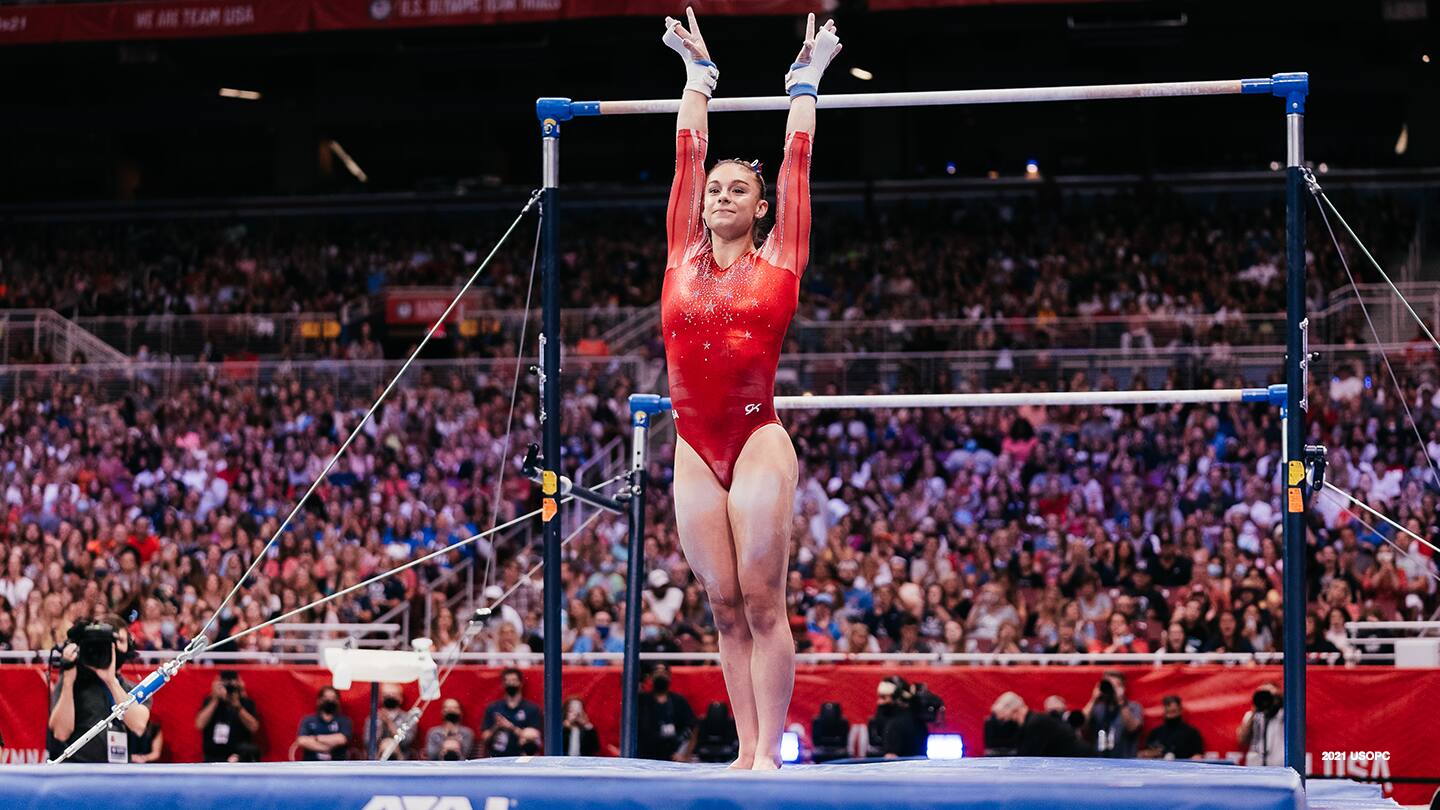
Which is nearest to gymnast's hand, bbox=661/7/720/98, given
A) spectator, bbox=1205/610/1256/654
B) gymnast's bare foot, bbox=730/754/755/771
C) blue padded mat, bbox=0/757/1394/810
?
gymnast's bare foot, bbox=730/754/755/771

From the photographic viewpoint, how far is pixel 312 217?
26.0 meters

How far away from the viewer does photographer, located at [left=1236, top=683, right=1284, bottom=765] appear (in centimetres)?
1035

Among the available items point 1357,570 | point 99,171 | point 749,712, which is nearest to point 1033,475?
point 1357,570

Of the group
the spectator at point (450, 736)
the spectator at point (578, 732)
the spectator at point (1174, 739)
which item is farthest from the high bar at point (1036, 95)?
the spectator at point (450, 736)

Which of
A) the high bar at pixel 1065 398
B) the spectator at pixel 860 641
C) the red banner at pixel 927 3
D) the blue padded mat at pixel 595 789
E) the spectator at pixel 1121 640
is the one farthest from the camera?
the red banner at pixel 927 3

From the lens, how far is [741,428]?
498 cm

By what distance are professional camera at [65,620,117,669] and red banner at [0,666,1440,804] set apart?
5062mm

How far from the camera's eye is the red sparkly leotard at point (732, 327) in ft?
16.4

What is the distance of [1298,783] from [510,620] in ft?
36.8

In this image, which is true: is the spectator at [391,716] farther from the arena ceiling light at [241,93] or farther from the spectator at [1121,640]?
the arena ceiling light at [241,93]

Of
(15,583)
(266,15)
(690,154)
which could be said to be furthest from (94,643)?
(266,15)

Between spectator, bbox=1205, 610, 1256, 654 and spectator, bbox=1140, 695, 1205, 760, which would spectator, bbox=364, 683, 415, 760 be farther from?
spectator, bbox=1205, 610, 1256, 654

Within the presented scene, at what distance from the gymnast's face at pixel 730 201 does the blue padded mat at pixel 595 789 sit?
213 centimetres

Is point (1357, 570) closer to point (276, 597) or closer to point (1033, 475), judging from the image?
point (1033, 475)
